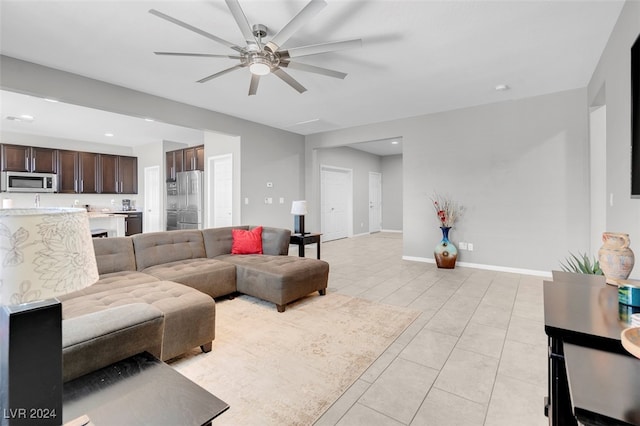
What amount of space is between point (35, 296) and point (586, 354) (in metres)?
1.45

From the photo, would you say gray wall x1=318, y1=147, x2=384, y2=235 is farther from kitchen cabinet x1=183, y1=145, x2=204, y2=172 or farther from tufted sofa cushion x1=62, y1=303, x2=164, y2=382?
tufted sofa cushion x1=62, y1=303, x2=164, y2=382

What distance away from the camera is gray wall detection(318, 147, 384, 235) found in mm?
8125

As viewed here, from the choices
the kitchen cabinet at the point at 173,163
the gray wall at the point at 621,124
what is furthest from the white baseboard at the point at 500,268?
the kitchen cabinet at the point at 173,163

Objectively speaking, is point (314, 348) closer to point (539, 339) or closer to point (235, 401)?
point (235, 401)

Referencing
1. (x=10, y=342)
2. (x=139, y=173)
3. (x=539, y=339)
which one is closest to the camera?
(x=10, y=342)

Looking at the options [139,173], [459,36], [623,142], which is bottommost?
[623,142]

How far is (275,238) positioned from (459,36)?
3.07 meters

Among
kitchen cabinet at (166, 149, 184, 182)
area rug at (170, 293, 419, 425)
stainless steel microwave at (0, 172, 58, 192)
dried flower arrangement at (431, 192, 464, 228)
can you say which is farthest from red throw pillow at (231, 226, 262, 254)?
stainless steel microwave at (0, 172, 58, 192)

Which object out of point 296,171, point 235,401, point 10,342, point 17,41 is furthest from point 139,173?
point 10,342

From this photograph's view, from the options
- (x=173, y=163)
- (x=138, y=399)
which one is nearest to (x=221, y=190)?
(x=173, y=163)

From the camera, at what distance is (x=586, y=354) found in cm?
A: 87

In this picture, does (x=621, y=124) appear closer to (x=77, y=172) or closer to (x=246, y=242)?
(x=246, y=242)

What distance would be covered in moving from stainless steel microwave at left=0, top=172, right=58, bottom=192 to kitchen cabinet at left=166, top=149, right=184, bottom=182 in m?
2.32

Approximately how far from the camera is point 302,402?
1.69 meters
